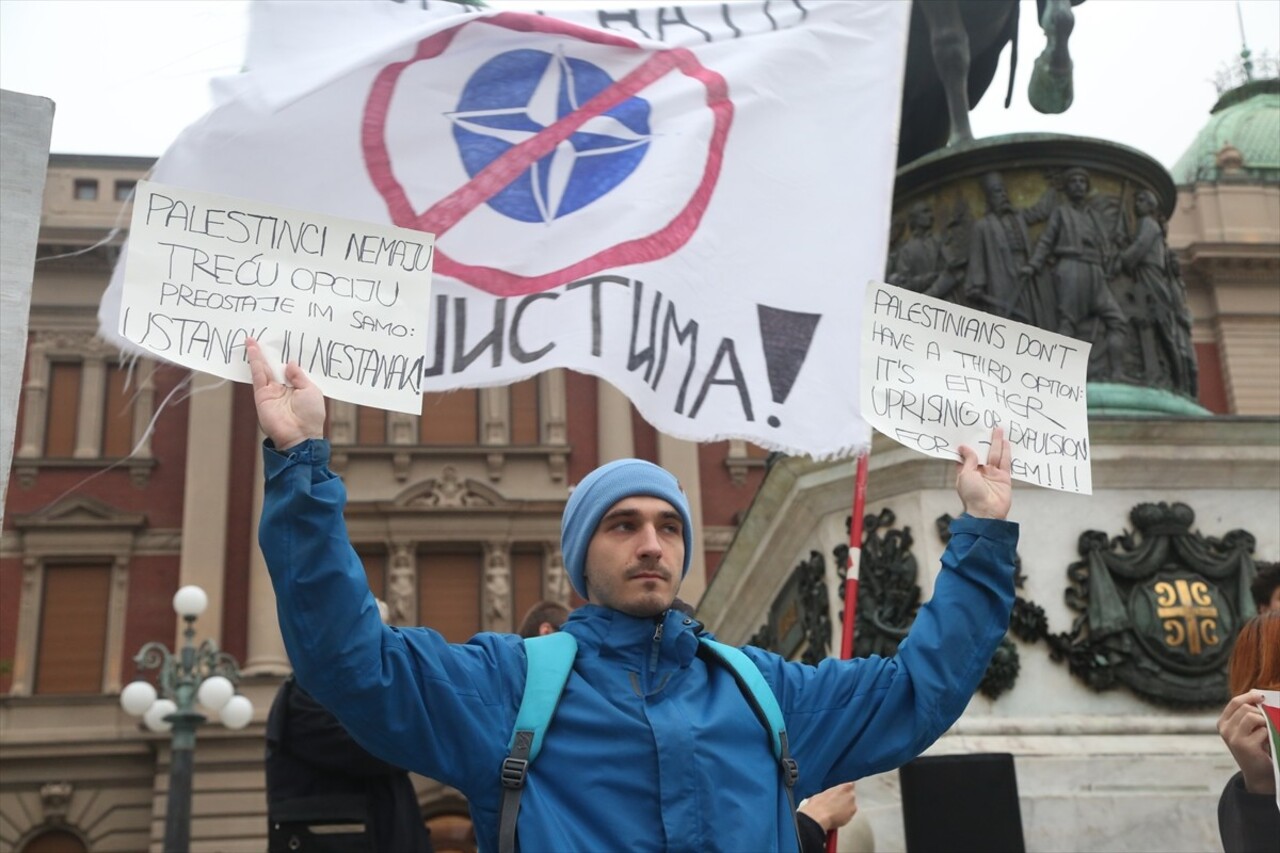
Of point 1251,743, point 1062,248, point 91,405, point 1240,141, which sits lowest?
point 1251,743

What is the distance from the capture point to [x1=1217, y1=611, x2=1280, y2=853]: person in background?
264 cm

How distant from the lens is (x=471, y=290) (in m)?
4.84

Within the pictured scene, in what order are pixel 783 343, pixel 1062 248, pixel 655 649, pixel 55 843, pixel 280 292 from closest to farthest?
1. pixel 655 649
2. pixel 280 292
3. pixel 783 343
4. pixel 1062 248
5. pixel 55 843

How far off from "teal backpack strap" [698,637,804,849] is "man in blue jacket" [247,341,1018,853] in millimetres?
15

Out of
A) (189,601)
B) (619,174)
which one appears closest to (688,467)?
(189,601)

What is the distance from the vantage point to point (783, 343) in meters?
4.69

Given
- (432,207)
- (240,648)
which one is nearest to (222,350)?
(432,207)

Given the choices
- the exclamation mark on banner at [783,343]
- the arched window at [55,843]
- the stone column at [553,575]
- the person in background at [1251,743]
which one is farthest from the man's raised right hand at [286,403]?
the arched window at [55,843]

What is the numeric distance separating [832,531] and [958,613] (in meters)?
3.22

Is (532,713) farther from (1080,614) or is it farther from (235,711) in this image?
(235,711)

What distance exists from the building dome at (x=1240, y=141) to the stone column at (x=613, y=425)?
12.5 meters

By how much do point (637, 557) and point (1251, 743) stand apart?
3.90ft

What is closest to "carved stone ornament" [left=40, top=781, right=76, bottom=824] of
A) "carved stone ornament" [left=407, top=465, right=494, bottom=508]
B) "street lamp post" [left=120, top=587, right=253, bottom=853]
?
"carved stone ornament" [left=407, top=465, right=494, bottom=508]

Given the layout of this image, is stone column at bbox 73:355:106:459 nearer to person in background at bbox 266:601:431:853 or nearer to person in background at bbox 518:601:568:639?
person in background at bbox 518:601:568:639
